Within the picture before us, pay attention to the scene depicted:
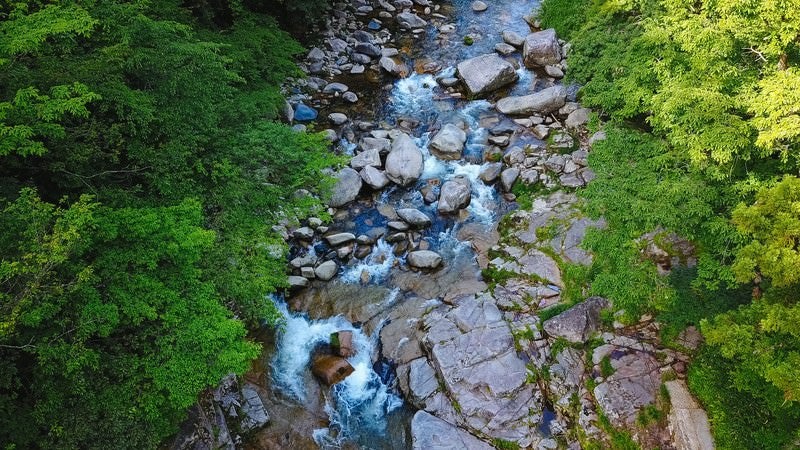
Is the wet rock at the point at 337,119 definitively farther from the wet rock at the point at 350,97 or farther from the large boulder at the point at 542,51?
the large boulder at the point at 542,51

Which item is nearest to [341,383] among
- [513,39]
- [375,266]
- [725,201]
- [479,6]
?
[375,266]

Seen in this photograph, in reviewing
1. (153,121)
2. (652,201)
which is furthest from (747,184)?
(153,121)

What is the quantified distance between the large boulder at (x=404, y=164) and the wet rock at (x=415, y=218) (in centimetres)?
146

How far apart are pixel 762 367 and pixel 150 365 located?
395 inches

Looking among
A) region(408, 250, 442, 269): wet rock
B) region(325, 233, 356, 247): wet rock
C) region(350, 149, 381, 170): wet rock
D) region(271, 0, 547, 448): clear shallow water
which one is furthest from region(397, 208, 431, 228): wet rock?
region(350, 149, 381, 170): wet rock

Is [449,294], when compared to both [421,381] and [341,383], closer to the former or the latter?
[421,381]

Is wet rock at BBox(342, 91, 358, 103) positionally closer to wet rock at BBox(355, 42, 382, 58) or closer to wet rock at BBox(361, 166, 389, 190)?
wet rock at BBox(355, 42, 382, 58)

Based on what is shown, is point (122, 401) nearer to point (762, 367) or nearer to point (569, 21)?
point (762, 367)

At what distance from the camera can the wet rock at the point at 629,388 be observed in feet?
34.0

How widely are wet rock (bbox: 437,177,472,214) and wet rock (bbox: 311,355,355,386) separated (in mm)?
6018

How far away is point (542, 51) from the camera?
21172 millimetres

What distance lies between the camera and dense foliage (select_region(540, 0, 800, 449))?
7.58m

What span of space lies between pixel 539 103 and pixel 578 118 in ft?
5.55

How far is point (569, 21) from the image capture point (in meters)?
21.9
